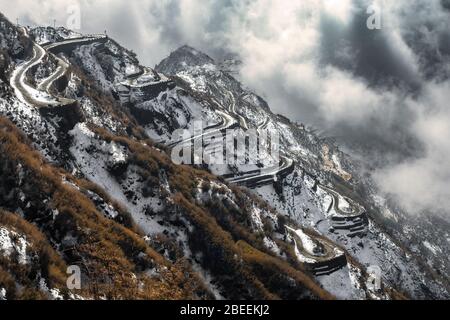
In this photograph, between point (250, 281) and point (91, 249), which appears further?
point (250, 281)

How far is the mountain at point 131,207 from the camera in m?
54.5

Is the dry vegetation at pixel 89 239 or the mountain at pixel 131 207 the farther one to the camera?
the mountain at pixel 131 207

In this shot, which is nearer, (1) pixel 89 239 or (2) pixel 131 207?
(1) pixel 89 239

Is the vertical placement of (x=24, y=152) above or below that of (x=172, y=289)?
above

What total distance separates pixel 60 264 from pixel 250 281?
37.0 metres

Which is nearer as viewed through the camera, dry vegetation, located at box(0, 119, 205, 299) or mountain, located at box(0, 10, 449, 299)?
dry vegetation, located at box(0, 119, 205, 299)

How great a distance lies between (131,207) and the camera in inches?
3381

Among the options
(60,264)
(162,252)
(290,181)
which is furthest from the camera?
(290,181)

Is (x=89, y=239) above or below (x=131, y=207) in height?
below

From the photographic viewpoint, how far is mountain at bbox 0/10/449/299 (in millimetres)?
54500
